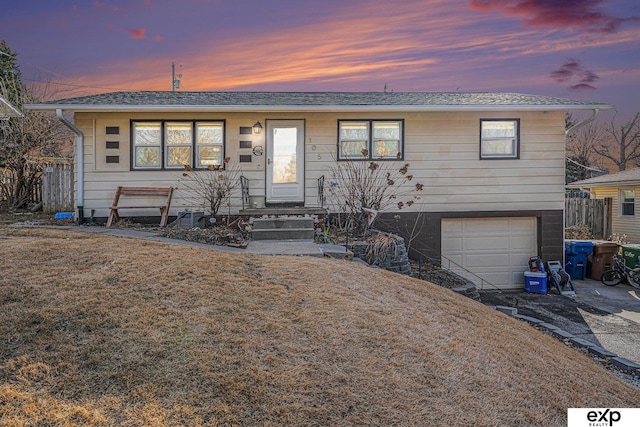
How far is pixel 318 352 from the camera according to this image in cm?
323

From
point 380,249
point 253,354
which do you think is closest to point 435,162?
point 380,249

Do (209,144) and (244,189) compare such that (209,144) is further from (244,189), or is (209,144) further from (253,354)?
(253,354)

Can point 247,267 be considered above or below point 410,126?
below

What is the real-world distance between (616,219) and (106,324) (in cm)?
1896

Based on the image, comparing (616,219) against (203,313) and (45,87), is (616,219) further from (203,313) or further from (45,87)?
(45,87)

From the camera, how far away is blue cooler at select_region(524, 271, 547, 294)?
9847 mm

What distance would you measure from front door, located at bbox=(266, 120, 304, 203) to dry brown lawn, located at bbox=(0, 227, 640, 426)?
17.6 feet

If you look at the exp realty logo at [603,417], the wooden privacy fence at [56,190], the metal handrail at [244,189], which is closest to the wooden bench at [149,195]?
the metal handrail at [244,189]

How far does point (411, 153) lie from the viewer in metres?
10.3

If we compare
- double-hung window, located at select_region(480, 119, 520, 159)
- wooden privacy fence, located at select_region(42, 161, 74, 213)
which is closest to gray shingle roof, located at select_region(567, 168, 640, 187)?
double-hung window, located at select_region(480, 119, 520, 159)

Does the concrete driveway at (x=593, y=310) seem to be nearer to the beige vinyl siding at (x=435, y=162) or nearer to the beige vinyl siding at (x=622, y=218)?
the beige vinyl siding at (x=435, y=162)

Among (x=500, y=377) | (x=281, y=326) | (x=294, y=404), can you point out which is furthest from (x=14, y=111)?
(x=500, y=377)

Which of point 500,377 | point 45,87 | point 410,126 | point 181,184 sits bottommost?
point 500,377

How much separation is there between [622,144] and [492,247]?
25.4 m
